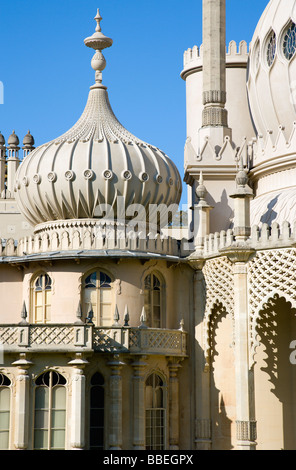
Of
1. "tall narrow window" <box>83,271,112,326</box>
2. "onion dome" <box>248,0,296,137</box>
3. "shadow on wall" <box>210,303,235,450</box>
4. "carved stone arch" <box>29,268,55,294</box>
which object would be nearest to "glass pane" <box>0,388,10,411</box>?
"tall narrow window" <box>83,271,112,326</box>

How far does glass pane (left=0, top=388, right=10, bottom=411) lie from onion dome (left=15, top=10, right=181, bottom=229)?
19.1 feet

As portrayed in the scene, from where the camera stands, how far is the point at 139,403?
3244 centimetres

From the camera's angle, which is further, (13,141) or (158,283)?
(13,141)

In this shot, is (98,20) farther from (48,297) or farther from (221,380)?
(221,380)

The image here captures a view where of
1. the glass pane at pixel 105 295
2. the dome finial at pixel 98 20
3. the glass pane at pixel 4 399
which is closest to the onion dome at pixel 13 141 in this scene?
the dome finial at pixel 98 20

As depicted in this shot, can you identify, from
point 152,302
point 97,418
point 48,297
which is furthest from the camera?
point 152,302

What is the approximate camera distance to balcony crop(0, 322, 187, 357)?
31.6m

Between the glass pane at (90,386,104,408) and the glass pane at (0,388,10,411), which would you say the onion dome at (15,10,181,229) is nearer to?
the glass pane at (90,386,104,408)

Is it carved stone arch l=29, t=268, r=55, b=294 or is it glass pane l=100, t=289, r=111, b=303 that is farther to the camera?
carved stone arch l=29, t=268, r=55, b=294

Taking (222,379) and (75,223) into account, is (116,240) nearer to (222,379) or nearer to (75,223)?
(75,223)

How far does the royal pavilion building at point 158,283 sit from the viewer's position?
3169 centimetres

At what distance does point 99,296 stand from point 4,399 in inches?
161

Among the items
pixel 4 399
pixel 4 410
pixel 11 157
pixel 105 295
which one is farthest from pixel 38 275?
pixel 11 157

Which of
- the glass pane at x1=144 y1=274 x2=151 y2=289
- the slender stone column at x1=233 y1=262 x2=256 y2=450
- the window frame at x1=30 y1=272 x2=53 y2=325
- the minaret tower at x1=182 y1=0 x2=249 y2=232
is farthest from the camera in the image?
the minaret tower at x1=182 y1=0 x2=249 y2=232
